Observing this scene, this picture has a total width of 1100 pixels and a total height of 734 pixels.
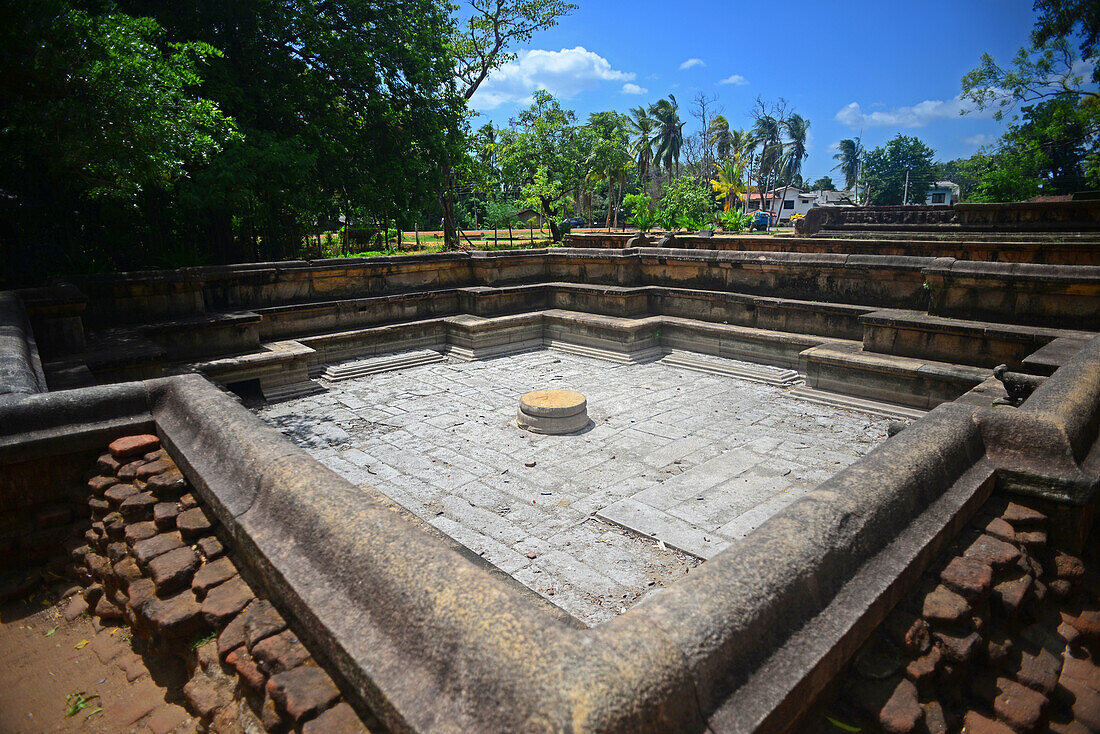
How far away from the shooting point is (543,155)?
78.5ft

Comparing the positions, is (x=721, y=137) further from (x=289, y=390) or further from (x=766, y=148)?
(x=289, y=390)

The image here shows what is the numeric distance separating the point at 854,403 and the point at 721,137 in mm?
58681

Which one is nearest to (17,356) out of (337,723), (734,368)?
(337,723)

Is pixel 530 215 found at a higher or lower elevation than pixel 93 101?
higher

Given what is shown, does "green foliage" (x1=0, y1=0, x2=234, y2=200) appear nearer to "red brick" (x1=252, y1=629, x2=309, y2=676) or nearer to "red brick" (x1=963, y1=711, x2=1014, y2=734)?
"red brick" (x1=252, y1=629, x2=309, y2=676)

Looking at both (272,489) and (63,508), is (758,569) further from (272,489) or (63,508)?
(63,508)

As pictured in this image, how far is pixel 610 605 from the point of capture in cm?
320

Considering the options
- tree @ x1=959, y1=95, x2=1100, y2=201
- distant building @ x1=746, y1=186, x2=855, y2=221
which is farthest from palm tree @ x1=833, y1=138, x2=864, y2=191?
tree @ x1=959, y1=95, x2=1100, y2=201

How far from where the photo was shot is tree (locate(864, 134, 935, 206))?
55.8 metres

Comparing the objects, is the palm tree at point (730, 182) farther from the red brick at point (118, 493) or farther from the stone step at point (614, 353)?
the red brick at point (118, 493)

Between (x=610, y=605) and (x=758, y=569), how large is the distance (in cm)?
158

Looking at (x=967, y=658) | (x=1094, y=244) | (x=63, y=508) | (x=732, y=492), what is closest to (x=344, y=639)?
(x=967, y=658)

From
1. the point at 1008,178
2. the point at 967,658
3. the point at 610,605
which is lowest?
the point at 610,605

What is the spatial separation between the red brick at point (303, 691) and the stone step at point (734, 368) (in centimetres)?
584
